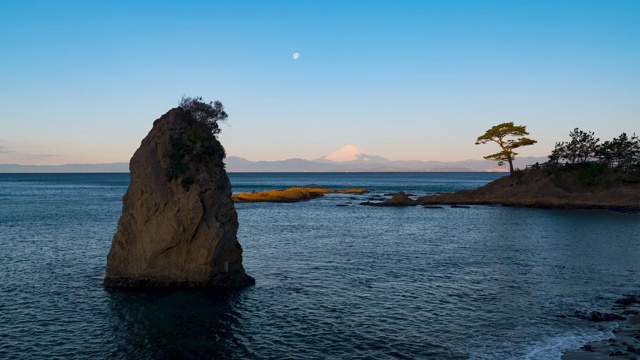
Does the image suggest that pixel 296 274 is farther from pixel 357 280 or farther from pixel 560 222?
pixel 560 222

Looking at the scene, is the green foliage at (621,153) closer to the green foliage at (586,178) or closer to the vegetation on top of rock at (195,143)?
the green foliage at (586,178)

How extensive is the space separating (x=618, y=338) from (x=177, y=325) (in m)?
21.6

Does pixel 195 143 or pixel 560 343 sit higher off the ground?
pixel 195 143

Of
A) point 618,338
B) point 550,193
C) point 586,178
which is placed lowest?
point 618,338

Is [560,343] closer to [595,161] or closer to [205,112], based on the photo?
[205,112]

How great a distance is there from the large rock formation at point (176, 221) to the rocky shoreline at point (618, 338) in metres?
20.4

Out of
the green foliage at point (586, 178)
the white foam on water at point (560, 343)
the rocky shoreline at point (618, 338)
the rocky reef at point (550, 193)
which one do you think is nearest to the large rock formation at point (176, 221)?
the white foam on water at point (560, 343)

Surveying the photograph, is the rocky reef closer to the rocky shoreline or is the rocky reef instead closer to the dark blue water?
the dark blue water

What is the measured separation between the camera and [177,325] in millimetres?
22969

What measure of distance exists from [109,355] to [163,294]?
8996mm

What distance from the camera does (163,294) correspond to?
28250mm

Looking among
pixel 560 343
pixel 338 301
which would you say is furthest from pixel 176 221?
pixel 560 343

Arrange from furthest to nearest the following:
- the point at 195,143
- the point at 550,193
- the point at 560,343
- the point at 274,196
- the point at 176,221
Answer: the point at 274,196 < the point at 550,193 < the point at 195,143 < the point at 176,221 < the point at 560,343

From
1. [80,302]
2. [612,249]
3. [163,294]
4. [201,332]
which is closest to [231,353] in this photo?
[201,332]
